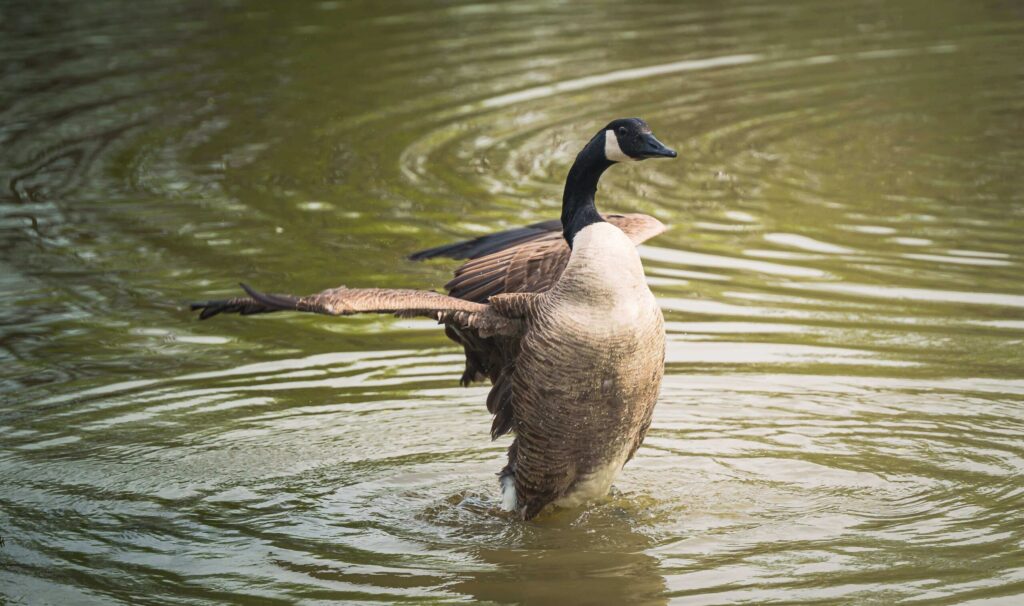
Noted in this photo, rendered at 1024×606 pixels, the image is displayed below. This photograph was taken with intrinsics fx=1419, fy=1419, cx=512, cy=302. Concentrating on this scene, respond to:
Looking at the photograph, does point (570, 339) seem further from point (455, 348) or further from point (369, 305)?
point (455, 348)

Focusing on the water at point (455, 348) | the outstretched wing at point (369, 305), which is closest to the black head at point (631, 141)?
the outstretched wing at point (369, 305)

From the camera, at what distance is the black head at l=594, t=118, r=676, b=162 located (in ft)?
24.3

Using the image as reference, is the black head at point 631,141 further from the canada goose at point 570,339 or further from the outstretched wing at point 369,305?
the outstretched wing at point 369,305

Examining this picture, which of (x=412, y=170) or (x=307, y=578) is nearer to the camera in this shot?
(x=307, y=578)

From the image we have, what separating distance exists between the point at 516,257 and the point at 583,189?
0.89m

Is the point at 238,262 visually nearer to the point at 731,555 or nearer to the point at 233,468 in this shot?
the point at 233,468

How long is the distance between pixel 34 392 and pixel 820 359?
536cm

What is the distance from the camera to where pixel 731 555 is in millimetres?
7156

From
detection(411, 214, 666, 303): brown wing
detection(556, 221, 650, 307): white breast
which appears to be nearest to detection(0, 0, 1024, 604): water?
detection(411, 214, 666, 303): brown wing

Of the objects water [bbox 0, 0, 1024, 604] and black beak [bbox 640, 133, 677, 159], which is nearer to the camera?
water [bbox 0, 0, 1024, 604]

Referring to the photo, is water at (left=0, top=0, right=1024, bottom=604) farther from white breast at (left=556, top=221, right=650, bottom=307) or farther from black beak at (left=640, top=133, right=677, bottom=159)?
black beak at (left=640, top=133, right=677, bottom=159)

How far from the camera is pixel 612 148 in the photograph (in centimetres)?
746

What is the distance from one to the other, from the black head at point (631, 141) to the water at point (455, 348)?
198 cm

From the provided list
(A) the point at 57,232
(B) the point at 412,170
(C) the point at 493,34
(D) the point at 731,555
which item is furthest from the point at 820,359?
(C) the point at 493,34
